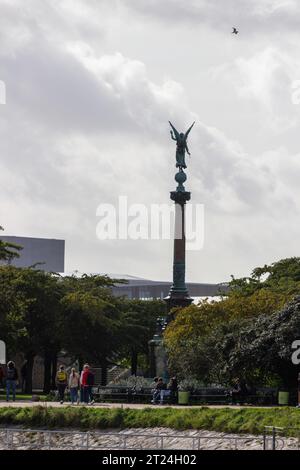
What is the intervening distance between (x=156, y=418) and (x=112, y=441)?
3.54 meters

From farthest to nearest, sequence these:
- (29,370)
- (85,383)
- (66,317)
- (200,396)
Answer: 1. (29,370)
2. (66,317)
3. (200,396)
4. (85,383)

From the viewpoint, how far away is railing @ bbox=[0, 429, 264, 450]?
1667 inches

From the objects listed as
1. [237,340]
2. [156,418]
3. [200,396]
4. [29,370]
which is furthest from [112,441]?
[29,370]

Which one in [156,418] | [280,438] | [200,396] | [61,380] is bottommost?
[280,438]

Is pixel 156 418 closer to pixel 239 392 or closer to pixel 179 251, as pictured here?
pixel 239 392

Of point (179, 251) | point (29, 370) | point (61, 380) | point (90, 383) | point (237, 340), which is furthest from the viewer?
point (29, 370)

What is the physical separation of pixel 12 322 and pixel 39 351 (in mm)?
20669

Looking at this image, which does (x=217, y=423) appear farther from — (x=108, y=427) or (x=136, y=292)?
(x=136, y=292)

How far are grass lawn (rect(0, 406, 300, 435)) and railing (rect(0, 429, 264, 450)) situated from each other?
Result: 1041 millimetres

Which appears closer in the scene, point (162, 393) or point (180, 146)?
point (162, 393)

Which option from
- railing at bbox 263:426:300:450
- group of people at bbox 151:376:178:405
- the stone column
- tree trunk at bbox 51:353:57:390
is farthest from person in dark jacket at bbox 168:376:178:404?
tree trunk at bbox 51:353:57:390

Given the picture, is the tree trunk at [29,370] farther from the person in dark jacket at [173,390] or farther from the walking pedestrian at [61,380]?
the person in dark jacket at [173,390]

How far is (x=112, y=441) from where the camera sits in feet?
147
